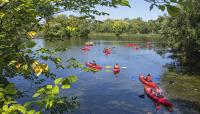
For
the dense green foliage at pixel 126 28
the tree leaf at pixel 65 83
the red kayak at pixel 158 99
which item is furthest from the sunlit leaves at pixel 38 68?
the dense green foliage at pixel 126 28

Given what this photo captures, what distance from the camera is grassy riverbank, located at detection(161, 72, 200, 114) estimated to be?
22.9m

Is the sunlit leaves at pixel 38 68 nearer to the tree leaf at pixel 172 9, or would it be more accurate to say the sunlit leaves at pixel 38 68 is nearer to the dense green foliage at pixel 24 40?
the dense green foliage at pixel 24 40

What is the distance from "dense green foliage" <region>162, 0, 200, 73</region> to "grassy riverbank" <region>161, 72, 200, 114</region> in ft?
11.5

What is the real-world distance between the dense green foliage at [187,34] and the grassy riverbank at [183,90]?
3496 millimetres

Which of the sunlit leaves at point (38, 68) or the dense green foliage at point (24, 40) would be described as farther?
the sunlit leaves at point (38, 68)

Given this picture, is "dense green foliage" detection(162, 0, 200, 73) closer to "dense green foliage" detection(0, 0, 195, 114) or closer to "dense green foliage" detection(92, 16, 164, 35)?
"dense green foliage" detection(0, 0, 195, 114)

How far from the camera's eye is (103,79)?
34.0 metres

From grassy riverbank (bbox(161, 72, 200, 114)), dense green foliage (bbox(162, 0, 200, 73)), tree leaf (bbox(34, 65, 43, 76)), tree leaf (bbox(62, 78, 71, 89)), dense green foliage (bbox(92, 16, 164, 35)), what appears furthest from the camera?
dense green foliage (bbox(92, 16, 164, 35))

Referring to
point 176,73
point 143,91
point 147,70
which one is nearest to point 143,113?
point 143,91

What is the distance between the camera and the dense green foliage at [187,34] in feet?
103

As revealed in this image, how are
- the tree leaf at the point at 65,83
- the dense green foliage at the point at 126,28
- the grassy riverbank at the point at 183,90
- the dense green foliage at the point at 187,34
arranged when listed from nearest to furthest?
the tree leaf at the point at 65,83 → the grassy riverbank at the point at 183,90 → the dense green foliage at the point at 187,34 → the dense green foliage at the point at 126,28

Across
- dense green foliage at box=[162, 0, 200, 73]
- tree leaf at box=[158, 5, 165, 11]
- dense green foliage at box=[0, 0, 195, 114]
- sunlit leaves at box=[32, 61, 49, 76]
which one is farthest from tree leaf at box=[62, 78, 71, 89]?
dense green foliage at box=[162, 0, 200, 73]

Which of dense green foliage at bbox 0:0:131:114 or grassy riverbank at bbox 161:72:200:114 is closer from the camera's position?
dense green foliage at bbox 0:0:131:114

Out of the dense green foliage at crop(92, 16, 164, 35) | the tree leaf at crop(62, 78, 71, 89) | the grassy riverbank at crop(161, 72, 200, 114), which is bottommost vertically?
the grassy riverbank at crop(161, 72, 200, 114)
